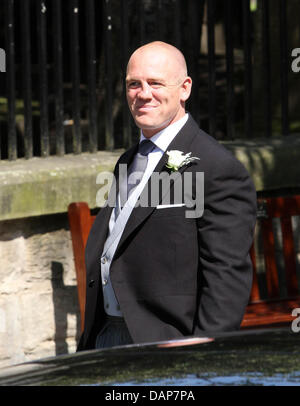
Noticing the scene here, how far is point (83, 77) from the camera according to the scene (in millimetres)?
10766

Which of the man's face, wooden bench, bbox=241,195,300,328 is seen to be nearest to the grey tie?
the man's face

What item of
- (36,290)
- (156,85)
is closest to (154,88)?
(156,85)

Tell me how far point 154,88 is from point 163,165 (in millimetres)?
287

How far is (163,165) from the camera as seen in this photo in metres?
3.57

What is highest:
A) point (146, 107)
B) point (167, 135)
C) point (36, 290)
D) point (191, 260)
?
point (146, 107)

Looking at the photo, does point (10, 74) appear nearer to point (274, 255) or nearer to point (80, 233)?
point (80, 233)

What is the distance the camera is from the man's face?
3.50 metres

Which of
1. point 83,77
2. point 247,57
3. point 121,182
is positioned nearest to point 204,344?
point 121,182

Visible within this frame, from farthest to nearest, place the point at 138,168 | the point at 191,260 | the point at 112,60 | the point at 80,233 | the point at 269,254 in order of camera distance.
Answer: the point at 112,60 < the point at 269,254 < the point at 80,233 < the point at 138,168 < the point at 191,260

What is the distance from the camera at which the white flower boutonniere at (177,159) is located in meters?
3.50

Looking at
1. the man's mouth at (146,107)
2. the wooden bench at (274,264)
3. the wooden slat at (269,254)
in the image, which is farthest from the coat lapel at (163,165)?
the wooden slat at (269,254)

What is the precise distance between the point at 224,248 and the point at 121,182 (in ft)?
1.89

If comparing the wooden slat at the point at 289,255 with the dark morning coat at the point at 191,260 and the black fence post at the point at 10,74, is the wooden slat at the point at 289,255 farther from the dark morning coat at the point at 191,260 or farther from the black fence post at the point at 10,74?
the dark morning coat at the point at 191,260
